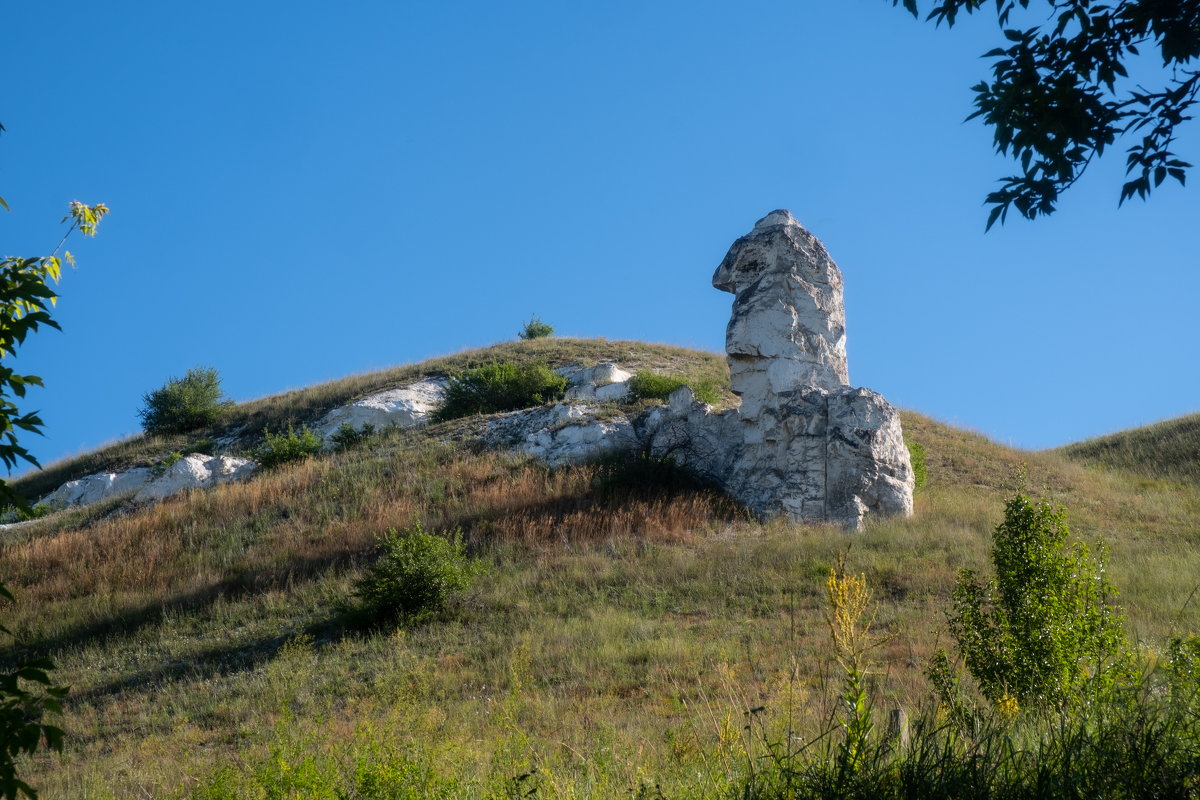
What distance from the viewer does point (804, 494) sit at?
18.1 m

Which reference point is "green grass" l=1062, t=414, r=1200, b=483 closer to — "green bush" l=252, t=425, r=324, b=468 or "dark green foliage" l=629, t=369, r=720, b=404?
"dark green foliage" l=629, t=369, r=720, b=404

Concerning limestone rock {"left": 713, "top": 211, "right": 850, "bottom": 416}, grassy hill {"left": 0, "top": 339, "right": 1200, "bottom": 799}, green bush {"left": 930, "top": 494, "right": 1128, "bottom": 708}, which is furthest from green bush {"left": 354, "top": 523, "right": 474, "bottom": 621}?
limestone rock {"left": 713, "top": 211, "right": 850, "bottom": 416}

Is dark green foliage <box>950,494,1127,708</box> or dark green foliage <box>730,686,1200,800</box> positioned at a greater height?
dark green foliage <box>950,494,1127,708</box>

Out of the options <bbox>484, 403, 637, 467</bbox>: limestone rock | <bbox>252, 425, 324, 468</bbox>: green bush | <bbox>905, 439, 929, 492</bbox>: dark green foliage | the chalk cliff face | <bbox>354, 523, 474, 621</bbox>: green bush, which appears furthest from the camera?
<bbox>252, 425, 324, 468</bbox>: green bush

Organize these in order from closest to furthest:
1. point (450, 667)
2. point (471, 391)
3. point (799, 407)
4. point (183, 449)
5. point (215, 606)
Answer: point (450, 667), point (215, 606), point (799, 407), point (471, 391), point (183, 449)

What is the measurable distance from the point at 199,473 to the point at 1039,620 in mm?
22797

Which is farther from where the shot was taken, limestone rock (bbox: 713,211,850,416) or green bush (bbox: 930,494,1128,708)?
limestone rock (bbox: 713,211,850,416)

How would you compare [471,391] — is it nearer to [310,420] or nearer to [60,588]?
[310,420]

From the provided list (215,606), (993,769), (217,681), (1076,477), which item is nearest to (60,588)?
(215,606)

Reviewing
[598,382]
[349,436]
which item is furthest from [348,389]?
[598,382]

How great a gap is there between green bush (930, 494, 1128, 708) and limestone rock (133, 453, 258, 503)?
20562 mm

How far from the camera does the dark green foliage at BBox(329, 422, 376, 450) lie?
1025 inches

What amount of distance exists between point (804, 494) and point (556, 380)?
1203cm

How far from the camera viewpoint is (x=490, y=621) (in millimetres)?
13305
